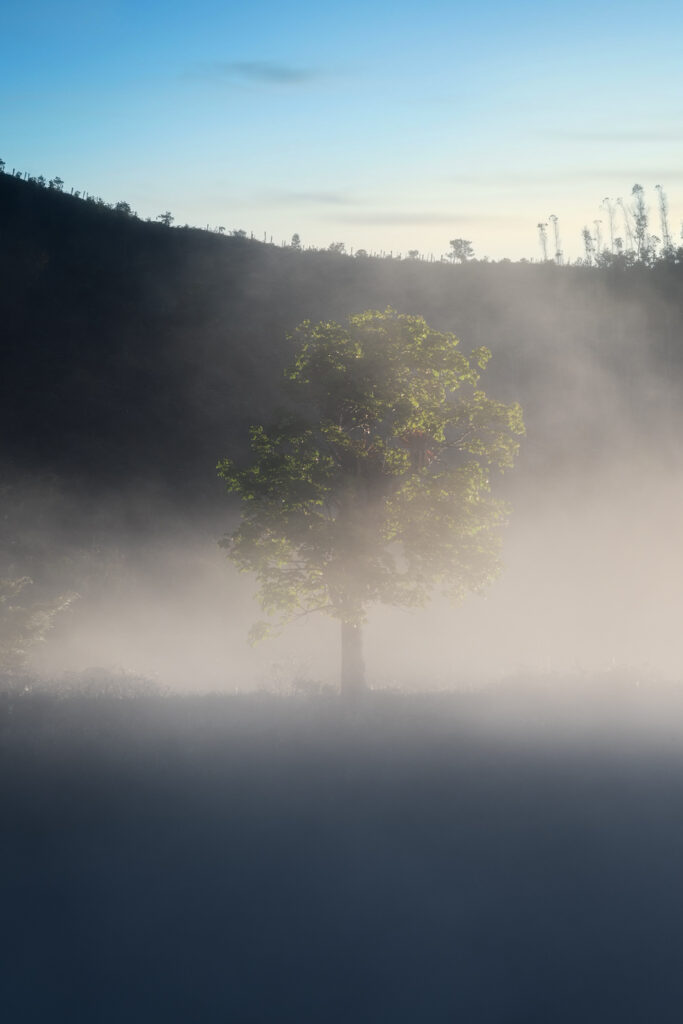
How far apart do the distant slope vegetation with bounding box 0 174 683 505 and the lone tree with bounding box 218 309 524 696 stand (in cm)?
3848

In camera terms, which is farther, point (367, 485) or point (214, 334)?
point (214, 334)

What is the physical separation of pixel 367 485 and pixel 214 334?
2397 inches

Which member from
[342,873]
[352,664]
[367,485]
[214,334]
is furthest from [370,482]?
[214,334]

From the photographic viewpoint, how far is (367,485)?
953 inches

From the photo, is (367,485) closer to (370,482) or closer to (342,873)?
(370,482)

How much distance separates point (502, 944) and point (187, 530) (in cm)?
4913

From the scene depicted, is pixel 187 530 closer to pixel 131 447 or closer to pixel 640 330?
pixel 131 447

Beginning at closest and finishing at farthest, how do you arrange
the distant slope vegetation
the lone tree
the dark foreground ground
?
the dark foreground ground, the lone tree, the distant slope vegetation

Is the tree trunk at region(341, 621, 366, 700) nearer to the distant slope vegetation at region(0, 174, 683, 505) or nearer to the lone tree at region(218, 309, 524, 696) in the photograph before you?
the lone tree at region(218, 309, 524, 696)

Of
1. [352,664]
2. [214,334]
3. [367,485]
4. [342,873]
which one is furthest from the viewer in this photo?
[214,334]

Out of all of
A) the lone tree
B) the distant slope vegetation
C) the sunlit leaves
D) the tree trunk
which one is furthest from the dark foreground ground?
the distant slope vegetation

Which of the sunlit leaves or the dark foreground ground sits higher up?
the sunlit leaves

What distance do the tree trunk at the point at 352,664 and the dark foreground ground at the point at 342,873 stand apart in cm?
424

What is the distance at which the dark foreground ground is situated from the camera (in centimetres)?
992
